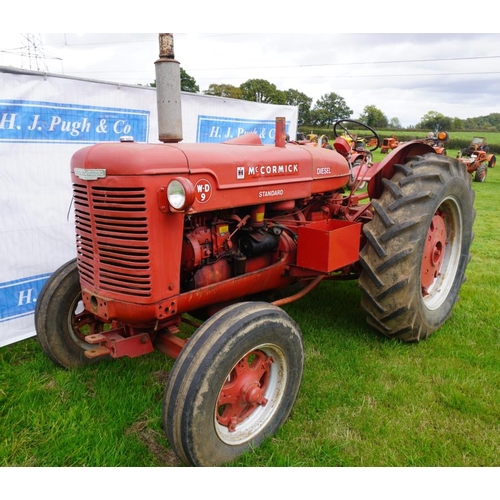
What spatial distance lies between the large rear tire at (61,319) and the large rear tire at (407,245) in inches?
83.9

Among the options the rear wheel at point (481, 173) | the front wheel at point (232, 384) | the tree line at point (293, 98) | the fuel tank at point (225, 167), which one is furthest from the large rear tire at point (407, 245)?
the tree line at point (293, 98)

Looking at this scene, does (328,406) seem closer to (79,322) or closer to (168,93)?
(79,322)

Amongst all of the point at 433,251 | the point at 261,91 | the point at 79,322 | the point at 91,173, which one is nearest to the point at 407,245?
the point at 433,251

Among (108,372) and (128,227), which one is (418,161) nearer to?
(128,227)

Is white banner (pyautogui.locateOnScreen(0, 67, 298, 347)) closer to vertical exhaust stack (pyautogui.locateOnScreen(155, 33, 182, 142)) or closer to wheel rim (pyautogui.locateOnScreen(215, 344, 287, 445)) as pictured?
vertical exhaust stack (pyautogui.locateOnScreen(155, 33, 182, 142))

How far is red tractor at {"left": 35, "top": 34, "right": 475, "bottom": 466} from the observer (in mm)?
2232

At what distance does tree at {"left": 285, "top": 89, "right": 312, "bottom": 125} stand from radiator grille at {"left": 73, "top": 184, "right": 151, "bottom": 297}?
150 ft

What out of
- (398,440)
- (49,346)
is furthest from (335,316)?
(49,346)

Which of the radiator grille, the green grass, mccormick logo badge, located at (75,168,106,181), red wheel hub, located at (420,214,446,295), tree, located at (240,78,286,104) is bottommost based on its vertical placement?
the green grass

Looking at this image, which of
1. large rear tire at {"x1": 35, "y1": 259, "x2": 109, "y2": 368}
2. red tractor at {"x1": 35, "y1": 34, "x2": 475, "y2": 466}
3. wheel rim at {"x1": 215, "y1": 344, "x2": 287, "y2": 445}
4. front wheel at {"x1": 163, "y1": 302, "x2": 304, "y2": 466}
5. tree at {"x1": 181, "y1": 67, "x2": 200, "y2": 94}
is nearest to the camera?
front wheel at {"x1": 163, "y1": 302, "x2": 304, "y2": 466}

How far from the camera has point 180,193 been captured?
2.21 m

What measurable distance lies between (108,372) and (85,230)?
1.18 meters

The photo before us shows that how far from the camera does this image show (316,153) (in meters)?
3.41

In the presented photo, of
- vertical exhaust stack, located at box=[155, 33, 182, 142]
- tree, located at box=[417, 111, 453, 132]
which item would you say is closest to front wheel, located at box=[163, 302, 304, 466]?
vertical exhaust stack, located at box=[155, 33, 182, 142]
